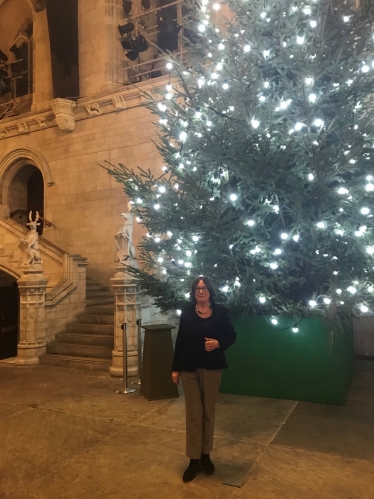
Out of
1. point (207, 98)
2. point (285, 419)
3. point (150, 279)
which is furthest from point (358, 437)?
point (207, 98)

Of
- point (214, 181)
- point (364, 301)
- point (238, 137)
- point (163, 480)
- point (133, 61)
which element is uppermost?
point (133, 61)

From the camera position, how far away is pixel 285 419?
4.55m

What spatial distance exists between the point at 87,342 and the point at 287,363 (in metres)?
4.63

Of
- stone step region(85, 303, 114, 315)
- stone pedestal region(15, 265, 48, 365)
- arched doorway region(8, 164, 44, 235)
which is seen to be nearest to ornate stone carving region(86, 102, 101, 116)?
arched doorway region(8, 164, 44, 235)

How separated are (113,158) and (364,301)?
30.3 feet

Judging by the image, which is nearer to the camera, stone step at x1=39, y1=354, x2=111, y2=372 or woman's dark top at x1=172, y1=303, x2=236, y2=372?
woman's dark top at x1=172, y1=303, x2=236, y2=372

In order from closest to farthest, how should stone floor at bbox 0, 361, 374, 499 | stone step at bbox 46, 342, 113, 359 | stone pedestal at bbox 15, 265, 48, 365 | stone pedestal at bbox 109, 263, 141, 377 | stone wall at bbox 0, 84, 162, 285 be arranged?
stone floor at bbox 0, 361, 374, 499, stone pedestal at bbox 109, 263, 141, 377, stone step at bbox 46, 342, 113, 359, stone pedestal at bbox 15, 265, 48, 365, stone wall at bbox 0, 84, 162, 285

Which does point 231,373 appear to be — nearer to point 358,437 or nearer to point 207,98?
point 358,437

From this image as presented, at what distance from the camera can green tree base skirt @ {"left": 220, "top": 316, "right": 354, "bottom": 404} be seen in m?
5.04

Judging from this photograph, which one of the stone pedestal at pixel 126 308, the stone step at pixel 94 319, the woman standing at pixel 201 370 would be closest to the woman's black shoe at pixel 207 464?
the woman standing at pixel 201 370

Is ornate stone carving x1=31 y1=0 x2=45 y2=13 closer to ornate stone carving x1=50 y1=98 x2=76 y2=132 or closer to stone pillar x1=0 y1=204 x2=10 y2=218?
ornate stone carving x1=50 y1=98 x2=76 y2=132

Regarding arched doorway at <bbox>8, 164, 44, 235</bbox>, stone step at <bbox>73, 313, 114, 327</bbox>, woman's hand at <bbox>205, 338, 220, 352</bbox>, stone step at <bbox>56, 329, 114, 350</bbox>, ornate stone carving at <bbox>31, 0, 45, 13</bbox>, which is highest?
ornate stone carving at <bbox>31, 0, 45, 13</bbox>

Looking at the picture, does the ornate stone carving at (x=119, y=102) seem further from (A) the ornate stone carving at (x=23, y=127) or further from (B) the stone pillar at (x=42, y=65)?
(A) the ornate stone carving at (x=23, y=127)

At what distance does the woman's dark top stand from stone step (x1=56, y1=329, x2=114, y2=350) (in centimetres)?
490
